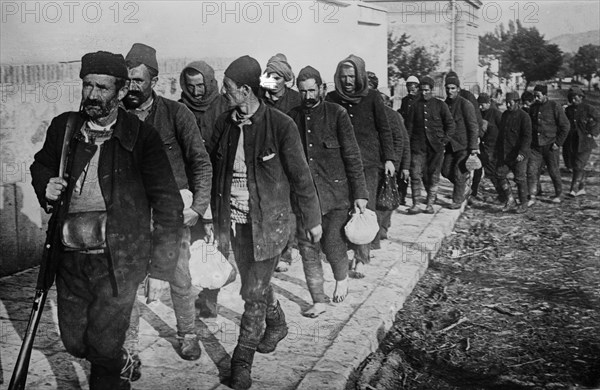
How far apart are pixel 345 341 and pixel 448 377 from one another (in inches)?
28.0

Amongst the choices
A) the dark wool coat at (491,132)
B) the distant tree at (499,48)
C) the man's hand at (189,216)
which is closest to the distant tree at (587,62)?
the distant tree at (499,48)

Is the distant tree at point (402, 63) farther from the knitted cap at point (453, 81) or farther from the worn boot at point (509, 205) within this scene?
the worn boot at point (509, 205)

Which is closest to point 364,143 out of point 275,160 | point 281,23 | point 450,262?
point 450,262

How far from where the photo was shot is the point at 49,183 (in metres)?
3.53

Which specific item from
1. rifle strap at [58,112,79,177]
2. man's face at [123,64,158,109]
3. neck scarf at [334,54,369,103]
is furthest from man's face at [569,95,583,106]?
rifle strap at [58,112,79,177]

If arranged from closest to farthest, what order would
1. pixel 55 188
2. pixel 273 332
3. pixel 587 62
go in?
pixel 55 188 → pixel 273 332 → pixel 587 62

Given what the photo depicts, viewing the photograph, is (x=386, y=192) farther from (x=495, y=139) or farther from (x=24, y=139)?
(x=495, y=139)

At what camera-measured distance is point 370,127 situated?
23.6ft

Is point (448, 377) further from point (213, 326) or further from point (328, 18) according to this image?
point (328, 18)

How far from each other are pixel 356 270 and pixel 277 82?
1.90 m

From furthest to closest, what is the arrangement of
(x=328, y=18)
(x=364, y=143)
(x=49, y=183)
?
(x=328, y=18), (x=364, y=143), (x=49, y=183)

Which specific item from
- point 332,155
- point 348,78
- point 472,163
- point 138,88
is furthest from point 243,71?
point 472,163

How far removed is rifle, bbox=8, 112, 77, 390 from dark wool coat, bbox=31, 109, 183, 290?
0.11 feet

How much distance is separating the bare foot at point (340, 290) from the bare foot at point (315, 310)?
24cm
